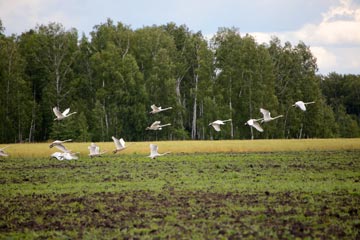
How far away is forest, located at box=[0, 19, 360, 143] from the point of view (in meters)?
77.7

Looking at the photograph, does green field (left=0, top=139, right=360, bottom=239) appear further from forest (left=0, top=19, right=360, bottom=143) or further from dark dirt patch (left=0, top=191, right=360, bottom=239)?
forest (left=0, top=19, right=360, bottom=143)

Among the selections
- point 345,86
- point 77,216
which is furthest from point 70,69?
point 345,86

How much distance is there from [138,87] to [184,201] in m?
61.9

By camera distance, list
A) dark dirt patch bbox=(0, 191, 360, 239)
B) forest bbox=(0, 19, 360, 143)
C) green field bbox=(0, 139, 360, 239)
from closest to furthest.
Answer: dark dirt patch bbox=(0, 191, 360, 239)
green field bbox=(0, 139, 360, 239)
forest bbox=(0, 19, 360, 143)

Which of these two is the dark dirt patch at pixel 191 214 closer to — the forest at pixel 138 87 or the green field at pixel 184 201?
the green field at pixel 184 201

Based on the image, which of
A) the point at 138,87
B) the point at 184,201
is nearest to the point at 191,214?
the point at 184,201

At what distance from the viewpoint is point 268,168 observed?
31750 mm

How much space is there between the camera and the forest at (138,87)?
7769cm

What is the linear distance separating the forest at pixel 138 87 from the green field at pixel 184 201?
42.8 metres

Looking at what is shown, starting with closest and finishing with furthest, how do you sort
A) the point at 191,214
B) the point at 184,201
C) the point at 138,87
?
the point at 191,214
the point at 184,201
the point at 138,87

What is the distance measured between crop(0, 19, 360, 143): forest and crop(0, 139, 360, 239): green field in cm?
4279

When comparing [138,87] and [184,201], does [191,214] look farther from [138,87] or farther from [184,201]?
[138,87]

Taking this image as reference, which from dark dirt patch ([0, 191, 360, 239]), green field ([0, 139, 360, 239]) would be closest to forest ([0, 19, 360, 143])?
green field ([0, 139, 360, 239])

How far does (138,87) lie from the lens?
8156 cm
